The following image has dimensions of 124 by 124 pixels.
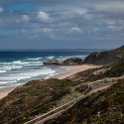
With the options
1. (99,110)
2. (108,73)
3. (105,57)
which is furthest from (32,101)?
(105,57)

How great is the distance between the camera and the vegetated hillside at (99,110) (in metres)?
14.2

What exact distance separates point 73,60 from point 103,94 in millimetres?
99010

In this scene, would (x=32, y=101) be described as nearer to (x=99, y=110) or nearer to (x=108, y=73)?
(x=108, y=73)

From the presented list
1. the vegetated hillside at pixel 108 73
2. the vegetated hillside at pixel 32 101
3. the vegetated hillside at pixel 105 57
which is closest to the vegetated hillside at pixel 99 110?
the vegetated hillside at pixel 32 101

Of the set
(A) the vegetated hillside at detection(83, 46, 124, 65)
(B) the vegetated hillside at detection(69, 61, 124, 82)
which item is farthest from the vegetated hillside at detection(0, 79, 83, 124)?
(A) the vegetated hillside at detection(83, 46, 124, 65)

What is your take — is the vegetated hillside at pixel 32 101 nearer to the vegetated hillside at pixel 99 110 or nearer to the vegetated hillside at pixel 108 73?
the vegetated hillside at pixel 108 73

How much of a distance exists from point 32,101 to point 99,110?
1356 centimetres

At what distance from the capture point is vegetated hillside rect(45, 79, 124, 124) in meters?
14.2

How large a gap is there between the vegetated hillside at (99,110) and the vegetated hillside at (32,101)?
4280mm

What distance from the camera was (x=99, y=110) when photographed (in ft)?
51.2

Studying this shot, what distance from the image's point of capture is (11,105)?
29.3 metres

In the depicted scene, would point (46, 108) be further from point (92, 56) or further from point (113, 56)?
point (92, 56)

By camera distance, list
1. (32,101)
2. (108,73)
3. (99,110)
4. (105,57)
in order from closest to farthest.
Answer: (99,110), (32,101), (108,73), (105,57)

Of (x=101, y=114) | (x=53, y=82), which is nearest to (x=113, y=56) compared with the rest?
(x=53, y=82)
